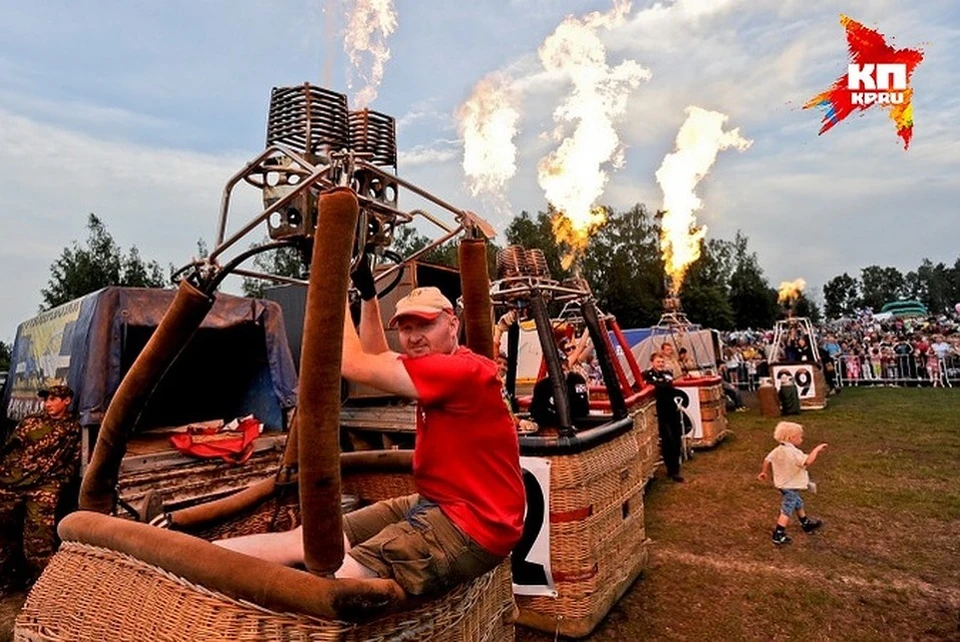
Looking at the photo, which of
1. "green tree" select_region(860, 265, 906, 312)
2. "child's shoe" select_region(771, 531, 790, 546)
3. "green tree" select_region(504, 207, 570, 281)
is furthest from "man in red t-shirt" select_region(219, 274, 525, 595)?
"green tree" select_region(860, 265, 906, 312)

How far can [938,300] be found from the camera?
252 ft

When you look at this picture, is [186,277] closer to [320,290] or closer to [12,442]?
[320,290]

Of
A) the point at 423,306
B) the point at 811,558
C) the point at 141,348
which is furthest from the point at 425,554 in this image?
the point at 141,348

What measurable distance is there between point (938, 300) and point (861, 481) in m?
90.2

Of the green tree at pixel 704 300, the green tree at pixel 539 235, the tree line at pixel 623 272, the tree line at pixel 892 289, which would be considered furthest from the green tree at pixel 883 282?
the green tree at pixel 539 235

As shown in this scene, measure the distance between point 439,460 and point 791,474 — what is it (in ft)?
15.9

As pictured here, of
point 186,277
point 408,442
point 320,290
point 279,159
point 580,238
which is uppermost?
point 580,238

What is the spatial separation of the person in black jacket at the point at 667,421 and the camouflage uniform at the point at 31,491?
6941 mm

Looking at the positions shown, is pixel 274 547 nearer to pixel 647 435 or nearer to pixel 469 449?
pixel 469 449

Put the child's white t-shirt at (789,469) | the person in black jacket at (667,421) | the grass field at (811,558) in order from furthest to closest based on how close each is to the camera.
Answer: the person in black jacket at (667,421) → the child's white t-shirt at (789,469) → the grass field at (811,558)

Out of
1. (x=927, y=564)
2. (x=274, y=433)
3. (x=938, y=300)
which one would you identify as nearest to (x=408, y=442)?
(x=274, y=433)

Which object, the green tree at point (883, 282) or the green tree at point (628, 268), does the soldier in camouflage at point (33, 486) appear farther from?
the green tree at point (883, 282)

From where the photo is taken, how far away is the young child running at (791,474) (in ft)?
17.7

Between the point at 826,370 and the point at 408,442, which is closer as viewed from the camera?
the point at 408,442
